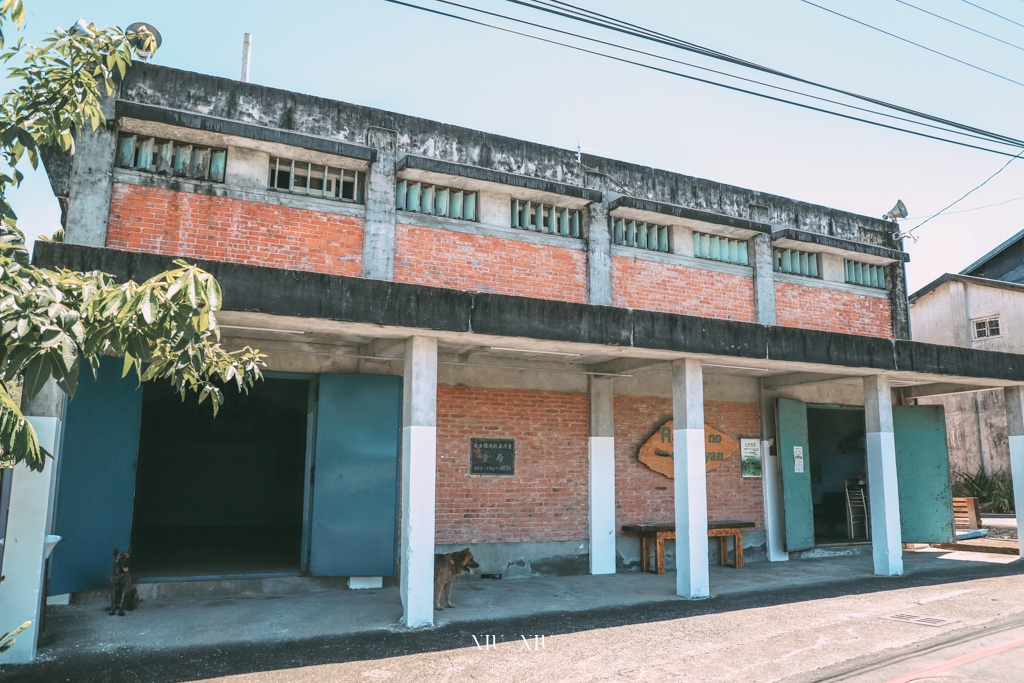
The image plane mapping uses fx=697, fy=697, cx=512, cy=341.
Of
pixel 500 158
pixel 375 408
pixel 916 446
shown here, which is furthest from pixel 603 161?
pixel 916 446

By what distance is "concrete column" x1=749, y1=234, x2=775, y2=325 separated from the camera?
13117mm

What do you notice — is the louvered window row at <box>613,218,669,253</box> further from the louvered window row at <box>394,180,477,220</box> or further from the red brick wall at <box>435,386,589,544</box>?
the red brick wall at <box>435,386,589,544</box>

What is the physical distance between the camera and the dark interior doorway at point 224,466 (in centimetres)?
1536

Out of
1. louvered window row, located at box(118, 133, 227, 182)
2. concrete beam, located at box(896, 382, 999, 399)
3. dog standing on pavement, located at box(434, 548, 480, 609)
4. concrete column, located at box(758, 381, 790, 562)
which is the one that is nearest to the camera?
dog standing on pavement, located at box(434, 548, 480, 609)

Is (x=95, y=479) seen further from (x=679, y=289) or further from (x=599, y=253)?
(x=679, y=289)

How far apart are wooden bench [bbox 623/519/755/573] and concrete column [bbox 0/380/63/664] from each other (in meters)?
7.88

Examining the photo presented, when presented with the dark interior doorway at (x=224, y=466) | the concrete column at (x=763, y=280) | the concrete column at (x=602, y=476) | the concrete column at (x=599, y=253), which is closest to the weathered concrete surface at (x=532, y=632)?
the concrete column at (x=602, y=476)

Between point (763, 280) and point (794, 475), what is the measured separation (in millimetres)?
3652

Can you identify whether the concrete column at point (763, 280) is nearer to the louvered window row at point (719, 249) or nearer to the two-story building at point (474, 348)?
the two-story building at point (474, 348)

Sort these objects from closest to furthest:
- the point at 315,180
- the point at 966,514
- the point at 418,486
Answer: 1. the point at 418,486
2. the point at 315,180
3. the point at 966,514

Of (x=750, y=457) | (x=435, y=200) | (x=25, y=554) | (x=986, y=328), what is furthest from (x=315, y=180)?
(x=986, y=328)

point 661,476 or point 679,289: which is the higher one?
point 679,289

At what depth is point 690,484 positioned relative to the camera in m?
9.00

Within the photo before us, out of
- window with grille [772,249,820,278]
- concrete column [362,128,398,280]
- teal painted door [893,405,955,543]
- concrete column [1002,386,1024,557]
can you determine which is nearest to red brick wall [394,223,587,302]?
concrete column [362,128,398,280]
